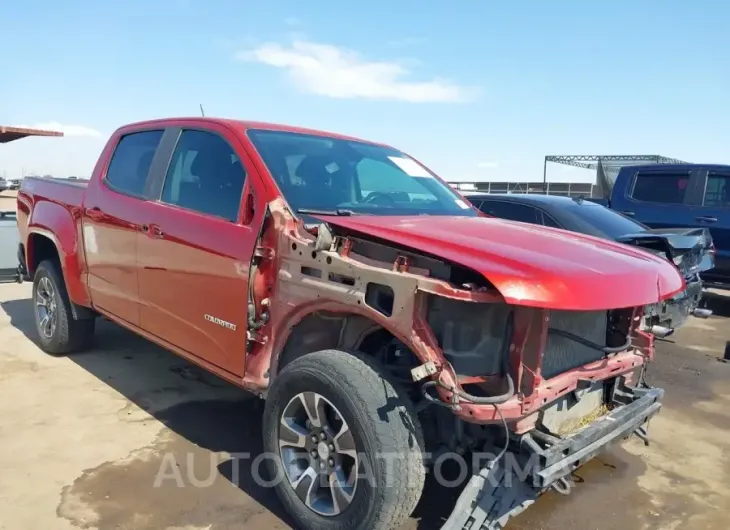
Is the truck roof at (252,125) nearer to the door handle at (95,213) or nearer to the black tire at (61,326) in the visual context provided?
the door handle at (95,213)

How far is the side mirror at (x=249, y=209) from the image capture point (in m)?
3.15

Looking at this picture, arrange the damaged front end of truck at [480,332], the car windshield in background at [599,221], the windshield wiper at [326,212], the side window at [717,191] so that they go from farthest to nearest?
the side window at [717,191], the car windshield in background at [599,221], the windshield wiper at [326,212], the damaged front end of truck at [480,332]

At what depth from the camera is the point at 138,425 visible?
12.8 ft

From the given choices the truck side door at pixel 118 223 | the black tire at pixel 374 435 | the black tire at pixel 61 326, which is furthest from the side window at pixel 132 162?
the black tire at pixel 374 435

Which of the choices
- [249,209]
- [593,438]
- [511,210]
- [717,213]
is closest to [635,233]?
[511,210]

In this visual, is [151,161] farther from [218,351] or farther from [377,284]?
[377,284]

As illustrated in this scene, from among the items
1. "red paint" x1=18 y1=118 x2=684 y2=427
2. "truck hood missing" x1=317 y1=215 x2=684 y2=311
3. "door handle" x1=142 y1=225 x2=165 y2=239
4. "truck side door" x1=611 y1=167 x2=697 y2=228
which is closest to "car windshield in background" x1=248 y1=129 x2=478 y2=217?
"red paint" x1=18 y1=118 x2=684 y2=427

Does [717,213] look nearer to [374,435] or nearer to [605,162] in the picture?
[374,435]

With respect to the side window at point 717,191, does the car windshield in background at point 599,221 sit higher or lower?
lower

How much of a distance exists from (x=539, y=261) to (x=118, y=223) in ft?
9.79

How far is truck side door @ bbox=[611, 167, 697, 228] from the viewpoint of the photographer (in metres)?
8.44

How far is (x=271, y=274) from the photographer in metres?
3.01

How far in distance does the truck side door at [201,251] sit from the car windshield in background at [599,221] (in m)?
3.92


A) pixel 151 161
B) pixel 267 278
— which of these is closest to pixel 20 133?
pixel 151 161
